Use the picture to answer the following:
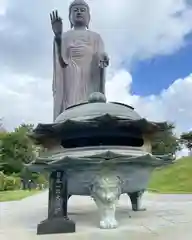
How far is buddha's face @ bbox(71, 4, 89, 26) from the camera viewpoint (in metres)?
9.51

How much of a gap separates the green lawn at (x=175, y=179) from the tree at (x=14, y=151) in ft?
35.2

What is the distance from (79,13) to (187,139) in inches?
1119

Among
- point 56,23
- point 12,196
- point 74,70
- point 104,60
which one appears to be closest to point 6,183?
point 12,196

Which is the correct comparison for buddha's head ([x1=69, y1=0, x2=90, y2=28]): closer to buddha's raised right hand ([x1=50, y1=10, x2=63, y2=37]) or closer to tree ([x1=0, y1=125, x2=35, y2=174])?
buddha's raised right hand ([x1=50, y1=10, x2=63, y2=37])

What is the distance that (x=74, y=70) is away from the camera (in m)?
9.05

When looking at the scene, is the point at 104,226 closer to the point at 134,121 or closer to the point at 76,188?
the point at 76,188

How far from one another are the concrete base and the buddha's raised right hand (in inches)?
147

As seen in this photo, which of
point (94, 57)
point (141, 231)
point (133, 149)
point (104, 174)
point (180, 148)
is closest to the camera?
point (141, 231)

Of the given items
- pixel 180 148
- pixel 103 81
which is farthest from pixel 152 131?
pixel 180 148

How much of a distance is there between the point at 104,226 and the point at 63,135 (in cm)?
139

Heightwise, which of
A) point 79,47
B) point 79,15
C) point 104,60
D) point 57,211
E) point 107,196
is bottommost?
point 57,211

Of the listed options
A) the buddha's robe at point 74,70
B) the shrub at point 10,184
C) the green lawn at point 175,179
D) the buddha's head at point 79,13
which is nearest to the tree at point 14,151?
the shrub at point 10,184

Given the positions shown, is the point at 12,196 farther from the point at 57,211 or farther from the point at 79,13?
the point at 57,211

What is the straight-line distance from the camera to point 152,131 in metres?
5.46
